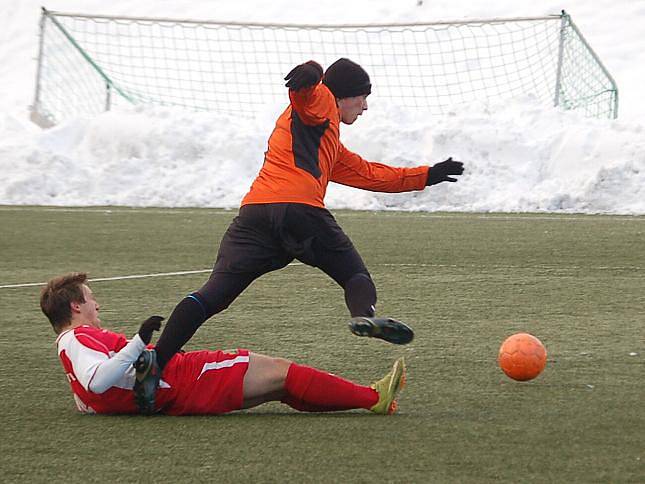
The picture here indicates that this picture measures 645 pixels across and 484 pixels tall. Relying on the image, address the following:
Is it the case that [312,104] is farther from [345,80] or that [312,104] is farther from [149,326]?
[149,326]

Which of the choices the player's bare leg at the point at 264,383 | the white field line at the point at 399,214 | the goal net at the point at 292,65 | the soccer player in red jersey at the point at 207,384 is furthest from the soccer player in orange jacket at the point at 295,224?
the goal net at the point at 292,65

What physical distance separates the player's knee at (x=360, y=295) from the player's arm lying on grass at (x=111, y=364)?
2.61 feet

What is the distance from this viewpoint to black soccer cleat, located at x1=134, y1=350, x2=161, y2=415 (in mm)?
4578

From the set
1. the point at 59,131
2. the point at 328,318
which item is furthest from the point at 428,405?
the point at 59,131

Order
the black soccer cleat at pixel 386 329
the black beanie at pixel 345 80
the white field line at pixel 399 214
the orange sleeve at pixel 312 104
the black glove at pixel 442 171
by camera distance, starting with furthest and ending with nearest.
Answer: the white field line at pixel 399 214
the black glove at pixel 442 171
the black beanie at pixel 345 80
the orange sleeve at pixel 312 104
the black soccer cleat at pixel 386 329

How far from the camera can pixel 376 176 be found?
Answer: 5.74 meters

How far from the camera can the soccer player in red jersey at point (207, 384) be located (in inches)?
180

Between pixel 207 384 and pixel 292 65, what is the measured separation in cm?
1744

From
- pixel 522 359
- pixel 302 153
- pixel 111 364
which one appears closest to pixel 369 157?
pixel 302 153

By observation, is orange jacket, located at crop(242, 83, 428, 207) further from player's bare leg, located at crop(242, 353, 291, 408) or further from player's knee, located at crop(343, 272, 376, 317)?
player's bare leg, located at crop(242, 353, 291, 408)

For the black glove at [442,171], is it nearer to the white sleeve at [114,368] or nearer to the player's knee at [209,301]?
the player's knee at [209,301]

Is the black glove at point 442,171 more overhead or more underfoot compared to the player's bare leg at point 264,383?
more overhead

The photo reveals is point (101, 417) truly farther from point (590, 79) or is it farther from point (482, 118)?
point (590, 79)

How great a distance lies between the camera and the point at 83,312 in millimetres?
4852
